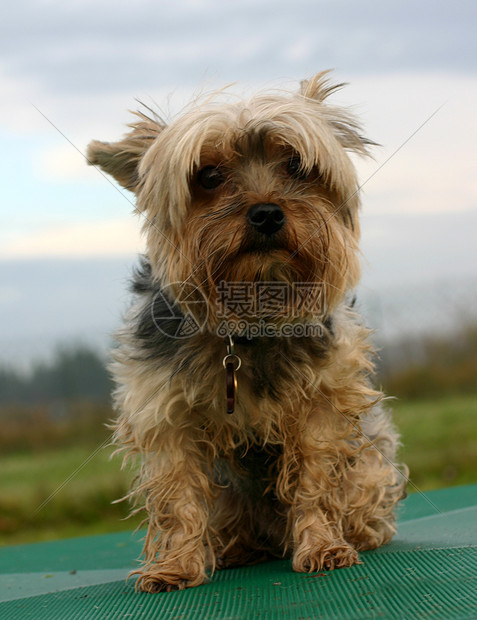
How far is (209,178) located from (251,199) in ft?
0.96

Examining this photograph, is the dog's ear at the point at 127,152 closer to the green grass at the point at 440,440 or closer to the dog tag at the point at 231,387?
the dog tag at the point at 231,387

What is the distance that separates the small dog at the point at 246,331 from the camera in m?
3.25

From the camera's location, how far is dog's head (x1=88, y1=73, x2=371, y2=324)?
10.4ft

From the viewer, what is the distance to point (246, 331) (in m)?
3.43

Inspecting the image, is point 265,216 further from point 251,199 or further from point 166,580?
point 166,580

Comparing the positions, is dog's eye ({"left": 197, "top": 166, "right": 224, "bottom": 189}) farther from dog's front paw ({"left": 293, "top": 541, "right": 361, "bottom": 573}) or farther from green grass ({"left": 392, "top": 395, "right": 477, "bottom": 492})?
green grass ({"left": 392, "top": 395, "right": 477, "bottom": 492})

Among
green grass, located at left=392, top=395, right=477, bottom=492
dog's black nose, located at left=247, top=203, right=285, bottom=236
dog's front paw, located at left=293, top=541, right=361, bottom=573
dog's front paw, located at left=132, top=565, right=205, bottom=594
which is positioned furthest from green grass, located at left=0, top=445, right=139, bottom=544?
dog's black nose, located at left=247, top=203, right=285, bottom=236

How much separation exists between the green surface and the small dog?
0.63ft

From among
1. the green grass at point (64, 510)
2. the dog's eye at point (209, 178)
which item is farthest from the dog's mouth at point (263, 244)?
the green grass at point (64, 510)

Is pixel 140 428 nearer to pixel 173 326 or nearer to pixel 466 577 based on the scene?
pixel 173 326

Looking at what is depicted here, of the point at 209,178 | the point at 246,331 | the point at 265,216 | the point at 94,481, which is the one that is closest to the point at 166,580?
the point at 246,331

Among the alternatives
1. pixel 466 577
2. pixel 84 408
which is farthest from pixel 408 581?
pixel 84 408

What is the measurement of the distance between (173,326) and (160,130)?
1008mm

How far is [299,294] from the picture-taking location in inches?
135
